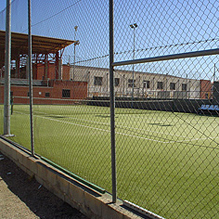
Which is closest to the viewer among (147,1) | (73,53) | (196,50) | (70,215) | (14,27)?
(196,50)

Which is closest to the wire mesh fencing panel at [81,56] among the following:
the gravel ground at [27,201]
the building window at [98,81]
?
the building window at [98,81]

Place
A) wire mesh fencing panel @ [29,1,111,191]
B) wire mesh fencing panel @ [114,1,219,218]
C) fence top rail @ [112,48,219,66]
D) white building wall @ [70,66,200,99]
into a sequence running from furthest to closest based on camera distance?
wire mesh fencing panel @ [29,1,111,191] → white building wall @ [70,66,200,99] → wire mesh fencing panel @ [114,1,219,218] → fence top rail @ [112,48,219,66]

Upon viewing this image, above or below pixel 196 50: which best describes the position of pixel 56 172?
below

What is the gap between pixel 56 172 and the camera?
4.39 meters

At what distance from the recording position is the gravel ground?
148 inches

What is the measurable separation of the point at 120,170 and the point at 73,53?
7.55ft

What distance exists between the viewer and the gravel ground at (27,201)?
12.3 feet

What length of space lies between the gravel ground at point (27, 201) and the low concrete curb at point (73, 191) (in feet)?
0.32

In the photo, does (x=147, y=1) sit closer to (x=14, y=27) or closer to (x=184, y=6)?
(x=184, y=6)

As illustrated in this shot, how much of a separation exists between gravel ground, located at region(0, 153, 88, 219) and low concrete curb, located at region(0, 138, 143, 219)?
0.32 ft

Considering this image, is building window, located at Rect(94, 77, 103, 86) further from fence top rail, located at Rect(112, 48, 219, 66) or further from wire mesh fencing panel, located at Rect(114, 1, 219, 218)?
fence top rail, located at Rect(112, 48, 219, 66)

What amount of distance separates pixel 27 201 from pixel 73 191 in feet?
3.01

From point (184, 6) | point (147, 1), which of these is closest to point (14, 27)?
point (147, 1)

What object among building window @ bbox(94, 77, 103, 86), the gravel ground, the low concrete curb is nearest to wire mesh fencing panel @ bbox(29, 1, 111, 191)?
building window @ bbox(94, 77, 103, 86)
